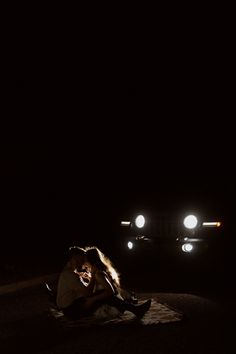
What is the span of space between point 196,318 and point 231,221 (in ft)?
7.99

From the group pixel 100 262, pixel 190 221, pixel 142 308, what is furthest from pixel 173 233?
pixel 142 308

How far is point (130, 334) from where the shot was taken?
612 cm

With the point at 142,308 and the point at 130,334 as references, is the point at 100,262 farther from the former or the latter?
the point at 130,334

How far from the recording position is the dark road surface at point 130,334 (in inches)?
221

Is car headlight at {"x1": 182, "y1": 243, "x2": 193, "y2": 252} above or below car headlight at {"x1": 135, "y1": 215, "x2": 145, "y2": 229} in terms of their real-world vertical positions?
below

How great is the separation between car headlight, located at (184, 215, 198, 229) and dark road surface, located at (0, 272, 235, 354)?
133 cm

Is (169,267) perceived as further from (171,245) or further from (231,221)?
(231,221)

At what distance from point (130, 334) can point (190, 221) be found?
10.2 feet

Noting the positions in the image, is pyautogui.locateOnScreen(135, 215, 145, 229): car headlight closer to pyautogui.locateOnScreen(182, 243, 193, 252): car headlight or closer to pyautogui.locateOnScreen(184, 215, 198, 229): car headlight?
pyautogui.locateOnScreen(184, 215, 198, 229): car headlight

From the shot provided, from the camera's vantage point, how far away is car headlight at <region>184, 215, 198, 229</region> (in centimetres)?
885

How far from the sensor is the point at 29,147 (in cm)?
2627

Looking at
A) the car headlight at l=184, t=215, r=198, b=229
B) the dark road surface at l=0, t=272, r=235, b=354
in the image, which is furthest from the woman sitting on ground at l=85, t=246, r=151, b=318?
the car headlight at l=184, t=215, r=198, b=229

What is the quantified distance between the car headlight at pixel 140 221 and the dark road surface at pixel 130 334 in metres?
1.83

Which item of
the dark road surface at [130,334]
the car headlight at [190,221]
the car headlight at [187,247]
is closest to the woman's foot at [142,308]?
the dark road surface at [130,334]
